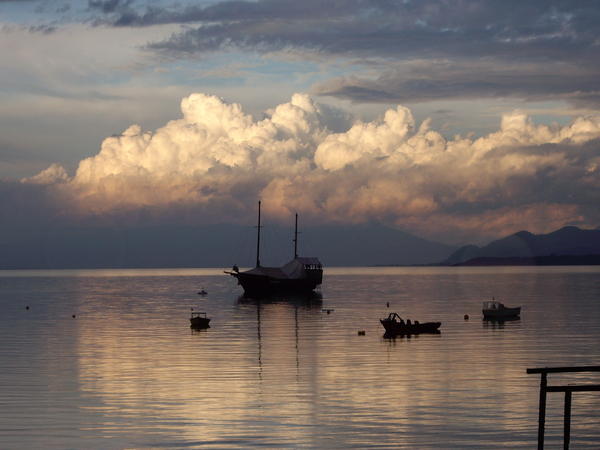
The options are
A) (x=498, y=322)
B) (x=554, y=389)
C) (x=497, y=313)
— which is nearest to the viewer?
(x=554, y=389)

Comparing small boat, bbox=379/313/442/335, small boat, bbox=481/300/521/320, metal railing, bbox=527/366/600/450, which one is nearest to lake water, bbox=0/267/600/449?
small boat, bbox=379/313/442/335

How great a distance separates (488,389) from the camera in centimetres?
5394

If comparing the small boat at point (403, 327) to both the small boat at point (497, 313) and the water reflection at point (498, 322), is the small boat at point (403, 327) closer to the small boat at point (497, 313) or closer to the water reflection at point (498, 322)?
the water reflection at point (498, 322)

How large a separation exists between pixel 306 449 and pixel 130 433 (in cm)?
866

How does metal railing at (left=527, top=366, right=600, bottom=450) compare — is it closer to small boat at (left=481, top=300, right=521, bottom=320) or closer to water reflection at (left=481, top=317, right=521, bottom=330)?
water reflection at (left=481, top=317, right=521, bottom=330)

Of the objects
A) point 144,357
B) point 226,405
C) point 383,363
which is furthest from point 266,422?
point 144,357

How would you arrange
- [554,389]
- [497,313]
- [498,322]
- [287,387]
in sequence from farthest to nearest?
1. [497,313]
2. [498,322]
3. [287,387]
4. [554,389]

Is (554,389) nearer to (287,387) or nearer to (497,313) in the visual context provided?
(287,387)

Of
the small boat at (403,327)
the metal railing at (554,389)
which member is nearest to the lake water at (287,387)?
the small boat at (403,327)

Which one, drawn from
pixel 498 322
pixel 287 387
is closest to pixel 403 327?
pixel 498 322

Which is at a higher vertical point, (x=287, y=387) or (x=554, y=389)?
(x=554, y=389)

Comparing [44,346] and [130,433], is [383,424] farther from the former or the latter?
[44,346]

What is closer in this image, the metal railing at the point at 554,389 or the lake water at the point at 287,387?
the metal railing at the point at 554,389

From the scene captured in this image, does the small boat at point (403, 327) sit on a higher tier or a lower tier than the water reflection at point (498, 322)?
higher
